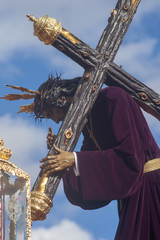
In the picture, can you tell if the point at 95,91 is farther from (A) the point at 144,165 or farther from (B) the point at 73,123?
(A) the point at 144,165

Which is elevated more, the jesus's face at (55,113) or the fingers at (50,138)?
the jesus's face at (55,113)

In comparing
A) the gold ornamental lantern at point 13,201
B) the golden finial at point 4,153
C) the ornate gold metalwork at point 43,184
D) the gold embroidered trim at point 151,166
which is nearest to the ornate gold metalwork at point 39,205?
the ornate gold metalwork at point 43,184

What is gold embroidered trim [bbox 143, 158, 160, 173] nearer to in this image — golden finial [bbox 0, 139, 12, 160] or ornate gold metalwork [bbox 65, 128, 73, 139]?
ornate gold metalwork [bbox 65, 128, 73, 139]

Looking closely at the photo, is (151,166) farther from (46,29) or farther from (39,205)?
(46,29)

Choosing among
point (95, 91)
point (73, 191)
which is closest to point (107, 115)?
point (95, 91)

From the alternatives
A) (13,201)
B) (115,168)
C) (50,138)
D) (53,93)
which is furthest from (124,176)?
(13,201)

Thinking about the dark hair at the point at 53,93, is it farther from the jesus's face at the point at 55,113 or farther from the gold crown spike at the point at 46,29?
the gold crown spike at the point at 46,29

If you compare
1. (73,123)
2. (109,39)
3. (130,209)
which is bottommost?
(130,209)

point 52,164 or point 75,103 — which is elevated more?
point 75,103

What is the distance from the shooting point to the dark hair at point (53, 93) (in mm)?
8305

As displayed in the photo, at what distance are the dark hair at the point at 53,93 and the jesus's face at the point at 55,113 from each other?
0.05m

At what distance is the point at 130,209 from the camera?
7.52 m

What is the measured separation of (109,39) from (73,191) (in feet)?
6.63

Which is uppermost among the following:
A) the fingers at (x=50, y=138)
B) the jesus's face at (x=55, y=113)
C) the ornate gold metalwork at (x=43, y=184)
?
the jesus's face at (x=55, y=113)
